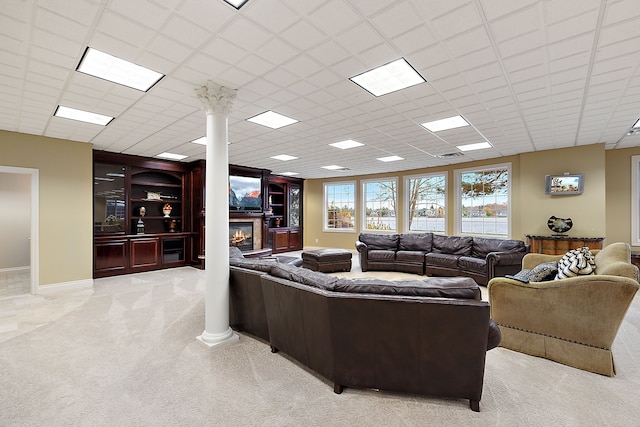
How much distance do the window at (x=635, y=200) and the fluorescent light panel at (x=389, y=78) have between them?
609 centimetres

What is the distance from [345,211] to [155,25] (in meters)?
8.76

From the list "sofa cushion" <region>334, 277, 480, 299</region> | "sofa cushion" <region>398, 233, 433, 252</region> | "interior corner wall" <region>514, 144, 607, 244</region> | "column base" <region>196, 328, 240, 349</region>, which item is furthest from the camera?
"sofa cushion" <region>398, 233, 433, 252</region>

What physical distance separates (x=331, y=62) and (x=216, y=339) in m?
2.98

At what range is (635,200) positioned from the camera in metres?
5.84

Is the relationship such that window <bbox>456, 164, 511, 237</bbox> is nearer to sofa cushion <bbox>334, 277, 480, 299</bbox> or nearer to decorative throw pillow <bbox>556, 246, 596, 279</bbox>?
decorative throw pillow <bbox>556, 246, 596, 279</bbox>

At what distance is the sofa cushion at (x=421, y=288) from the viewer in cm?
198

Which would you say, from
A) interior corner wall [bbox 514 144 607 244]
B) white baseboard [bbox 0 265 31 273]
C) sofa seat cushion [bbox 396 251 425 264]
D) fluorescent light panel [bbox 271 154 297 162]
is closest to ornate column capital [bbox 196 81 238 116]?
fluorescent light panel [bbox 271 154 297 162]

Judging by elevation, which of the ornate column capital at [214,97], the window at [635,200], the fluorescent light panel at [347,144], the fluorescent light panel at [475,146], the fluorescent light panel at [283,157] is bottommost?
the window at [635,200]

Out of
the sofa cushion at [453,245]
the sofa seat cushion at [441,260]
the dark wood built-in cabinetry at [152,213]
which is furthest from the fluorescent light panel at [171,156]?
the sofa cushion at [453,245]

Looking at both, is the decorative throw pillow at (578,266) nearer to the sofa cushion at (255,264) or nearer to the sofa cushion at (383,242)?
the sofa cushion at (255,264)

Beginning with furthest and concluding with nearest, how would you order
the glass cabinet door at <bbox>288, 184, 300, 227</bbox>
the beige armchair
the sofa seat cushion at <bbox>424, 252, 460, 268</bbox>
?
the glass cabinet door at <bbox>288, 184, 300, 227</bbox>, the sofa seat cushion at <bbox>424, 252, 460, 268</bbox>, the beige armchair

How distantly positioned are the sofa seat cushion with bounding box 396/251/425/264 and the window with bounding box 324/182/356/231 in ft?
12.5

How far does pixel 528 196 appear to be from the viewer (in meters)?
6.39

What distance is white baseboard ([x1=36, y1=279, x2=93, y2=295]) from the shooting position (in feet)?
16.2
